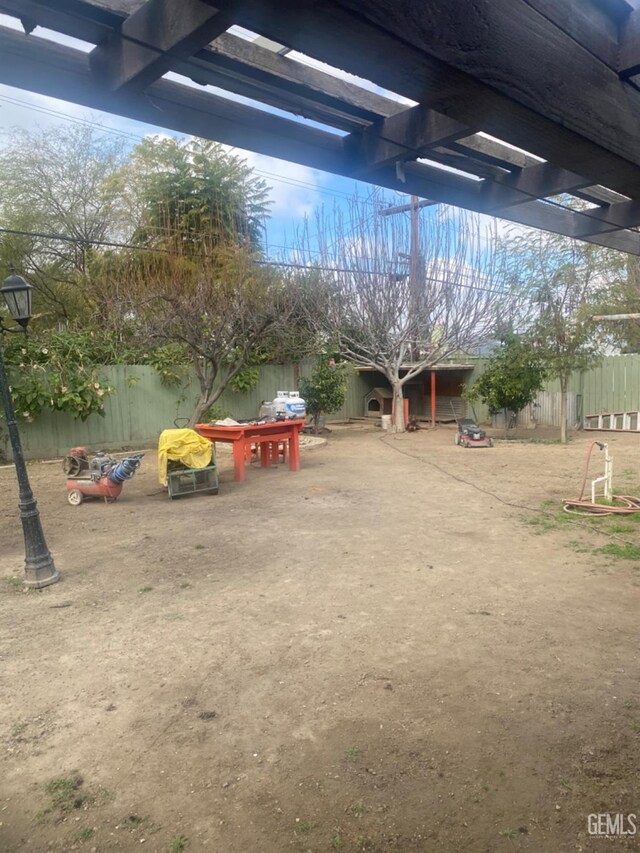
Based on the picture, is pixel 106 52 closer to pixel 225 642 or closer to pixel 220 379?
pixel 225 642

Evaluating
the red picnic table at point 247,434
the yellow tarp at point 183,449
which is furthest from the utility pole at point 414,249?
the yellow tarp at point 183,449

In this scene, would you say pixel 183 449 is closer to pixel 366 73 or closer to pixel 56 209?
pixel 366 73

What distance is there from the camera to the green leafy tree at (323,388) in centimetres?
1570

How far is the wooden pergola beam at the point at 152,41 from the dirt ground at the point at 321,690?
8.26 feet

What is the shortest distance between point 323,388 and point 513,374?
483cm

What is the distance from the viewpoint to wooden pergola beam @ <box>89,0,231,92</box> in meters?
1.33

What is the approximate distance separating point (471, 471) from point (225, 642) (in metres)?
7.21

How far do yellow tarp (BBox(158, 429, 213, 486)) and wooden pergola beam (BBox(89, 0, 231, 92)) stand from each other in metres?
6.59

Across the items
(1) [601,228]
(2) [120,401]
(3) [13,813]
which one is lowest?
(3) [13,813]

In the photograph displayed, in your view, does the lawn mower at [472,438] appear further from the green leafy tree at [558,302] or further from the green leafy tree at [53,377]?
the green leafy tree at [53,377]

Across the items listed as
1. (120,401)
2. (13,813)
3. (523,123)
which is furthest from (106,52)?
(120,401)

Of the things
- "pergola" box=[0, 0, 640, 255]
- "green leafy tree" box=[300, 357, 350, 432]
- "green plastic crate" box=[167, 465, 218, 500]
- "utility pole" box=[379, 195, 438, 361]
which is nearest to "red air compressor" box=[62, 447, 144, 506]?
"green plastic crate" box=[167, 465, 218, 500]

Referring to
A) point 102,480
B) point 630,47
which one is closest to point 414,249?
point 102,480

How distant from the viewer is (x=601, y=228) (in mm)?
2941
